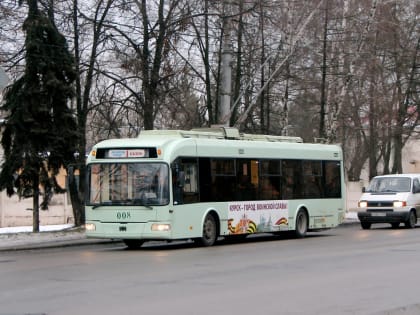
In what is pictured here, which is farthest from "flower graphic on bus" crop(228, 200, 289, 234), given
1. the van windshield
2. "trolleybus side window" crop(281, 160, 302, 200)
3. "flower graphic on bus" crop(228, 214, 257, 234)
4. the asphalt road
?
the van windshield

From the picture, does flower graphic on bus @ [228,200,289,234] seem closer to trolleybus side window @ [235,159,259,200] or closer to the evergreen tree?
trolleybus side window @ [235,159,259,200]

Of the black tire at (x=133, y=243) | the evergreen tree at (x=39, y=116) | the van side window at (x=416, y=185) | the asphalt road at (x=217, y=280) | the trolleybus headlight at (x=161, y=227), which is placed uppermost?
the evergreen tree at (x=39, y=116)

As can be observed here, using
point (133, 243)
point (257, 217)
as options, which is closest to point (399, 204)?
point (257, 217)

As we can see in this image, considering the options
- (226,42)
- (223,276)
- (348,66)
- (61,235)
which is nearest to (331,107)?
(348,66)

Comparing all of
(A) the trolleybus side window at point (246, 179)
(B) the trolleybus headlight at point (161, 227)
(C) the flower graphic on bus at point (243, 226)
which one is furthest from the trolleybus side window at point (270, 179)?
(B) the trolleybus headlight at point (161, 227)

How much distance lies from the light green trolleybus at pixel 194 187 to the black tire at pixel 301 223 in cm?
3

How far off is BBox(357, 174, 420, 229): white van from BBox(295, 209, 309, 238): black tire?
465cm

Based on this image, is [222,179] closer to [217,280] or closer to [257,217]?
[257,217]

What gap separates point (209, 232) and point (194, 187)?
4.26ft

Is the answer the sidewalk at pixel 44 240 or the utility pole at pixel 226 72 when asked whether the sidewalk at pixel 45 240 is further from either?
the utility pole at pixel 226 72

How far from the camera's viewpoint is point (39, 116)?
91.0 feet

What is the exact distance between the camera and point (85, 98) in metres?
29.3

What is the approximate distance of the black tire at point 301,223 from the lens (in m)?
25.9

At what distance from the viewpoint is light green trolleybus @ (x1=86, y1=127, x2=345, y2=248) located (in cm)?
2069
